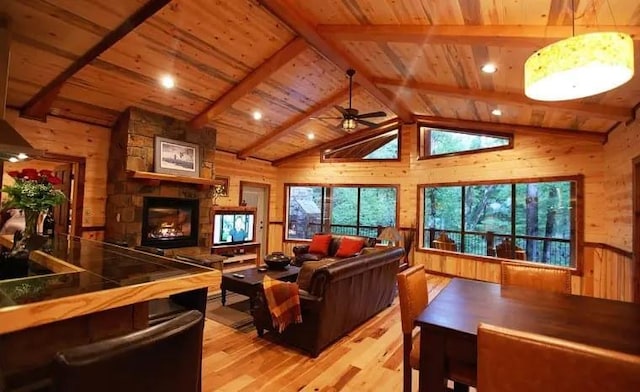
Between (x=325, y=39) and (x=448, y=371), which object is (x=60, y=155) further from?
(x=448, y=371)

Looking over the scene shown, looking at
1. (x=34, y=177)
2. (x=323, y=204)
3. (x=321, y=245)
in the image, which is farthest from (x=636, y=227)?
(x=323, y=204)

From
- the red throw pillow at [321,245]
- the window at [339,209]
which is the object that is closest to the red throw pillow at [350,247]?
the red throw pillow at [321,245]

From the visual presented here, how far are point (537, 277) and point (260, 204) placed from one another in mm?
7052

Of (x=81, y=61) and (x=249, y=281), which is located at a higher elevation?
(x=81, y=61)

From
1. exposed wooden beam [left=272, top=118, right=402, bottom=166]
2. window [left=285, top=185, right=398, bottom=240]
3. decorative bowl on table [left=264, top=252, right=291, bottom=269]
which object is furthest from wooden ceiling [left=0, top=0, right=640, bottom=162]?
decorative bowl on table [left=264, top=252, right=291, bottom=269]

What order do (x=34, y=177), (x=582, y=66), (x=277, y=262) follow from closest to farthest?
1. (x=582, y=66)
2. (x=34, y=177)
3. (x=277, y=262)

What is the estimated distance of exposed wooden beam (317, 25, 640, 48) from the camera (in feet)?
8.60

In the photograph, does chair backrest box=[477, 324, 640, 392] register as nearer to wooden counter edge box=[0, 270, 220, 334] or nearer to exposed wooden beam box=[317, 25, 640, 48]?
wooden counter edge box=[0, 270, 220, 334]

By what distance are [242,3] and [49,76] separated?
2706mm

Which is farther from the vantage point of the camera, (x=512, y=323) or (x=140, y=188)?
(x=140, y=188)

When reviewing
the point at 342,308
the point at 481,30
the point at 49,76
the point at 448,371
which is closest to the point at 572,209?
the point at 481,30

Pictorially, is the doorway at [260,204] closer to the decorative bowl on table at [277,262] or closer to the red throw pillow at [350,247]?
the red throw pillow at [350,247]

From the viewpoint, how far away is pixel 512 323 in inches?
63.4

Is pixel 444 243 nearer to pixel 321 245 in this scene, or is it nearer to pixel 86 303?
pixel 321 245
